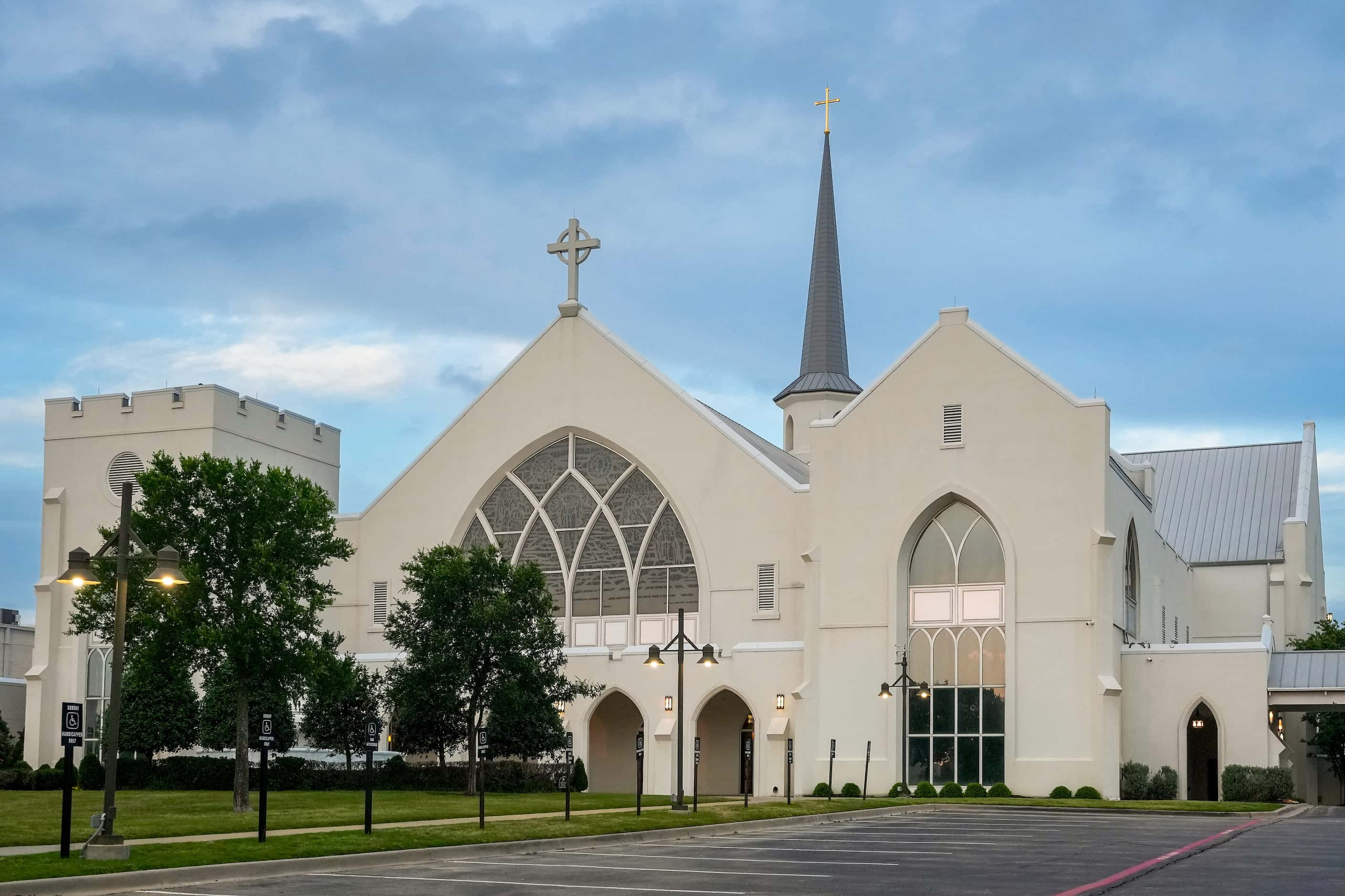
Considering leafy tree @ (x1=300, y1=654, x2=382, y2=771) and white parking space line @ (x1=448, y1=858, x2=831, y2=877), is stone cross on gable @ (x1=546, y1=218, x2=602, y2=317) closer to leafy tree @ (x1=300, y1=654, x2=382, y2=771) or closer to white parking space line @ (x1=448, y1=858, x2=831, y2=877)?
leafy tree @ (x1=300, y1=654, x2=382, y2=771)

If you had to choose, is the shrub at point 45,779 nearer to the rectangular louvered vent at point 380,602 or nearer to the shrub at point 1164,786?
Result: the rectangular louvered vent at point 380,602

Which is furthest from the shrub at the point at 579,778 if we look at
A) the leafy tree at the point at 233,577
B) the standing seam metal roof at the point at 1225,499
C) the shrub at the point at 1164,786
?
the standing seam metal roof at the point at 1225,499

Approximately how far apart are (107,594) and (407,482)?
22.6m

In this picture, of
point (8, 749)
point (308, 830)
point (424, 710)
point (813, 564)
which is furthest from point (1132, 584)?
point (8, 749)

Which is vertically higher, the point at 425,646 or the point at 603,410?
the point at 603,410

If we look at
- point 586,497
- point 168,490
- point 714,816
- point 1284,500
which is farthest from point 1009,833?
point 1284,500

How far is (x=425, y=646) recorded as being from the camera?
1660 inches

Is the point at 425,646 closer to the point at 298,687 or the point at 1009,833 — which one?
the point at 298,687

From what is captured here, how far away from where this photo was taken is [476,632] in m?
42.0

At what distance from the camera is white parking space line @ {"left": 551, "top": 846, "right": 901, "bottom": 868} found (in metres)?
20.8

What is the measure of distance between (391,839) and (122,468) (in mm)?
38249

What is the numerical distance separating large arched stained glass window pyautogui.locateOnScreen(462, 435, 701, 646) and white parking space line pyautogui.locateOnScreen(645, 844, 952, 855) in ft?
86.4

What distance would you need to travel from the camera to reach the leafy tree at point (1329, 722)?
55.3 m

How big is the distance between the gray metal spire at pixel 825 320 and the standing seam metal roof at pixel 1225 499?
13794mm
